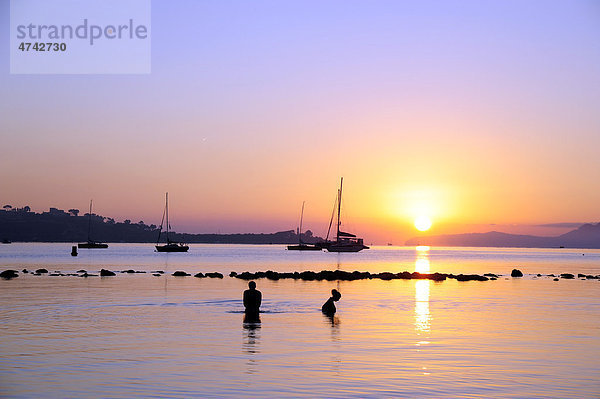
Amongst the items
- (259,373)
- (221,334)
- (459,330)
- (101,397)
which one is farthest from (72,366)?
(459,330)

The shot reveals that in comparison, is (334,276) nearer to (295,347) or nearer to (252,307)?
(252,307)

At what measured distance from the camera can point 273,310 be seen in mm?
45906

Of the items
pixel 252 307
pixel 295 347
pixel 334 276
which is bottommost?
pixel 334 276

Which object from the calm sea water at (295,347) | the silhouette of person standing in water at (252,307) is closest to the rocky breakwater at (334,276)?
the calm sea water at (295,347)

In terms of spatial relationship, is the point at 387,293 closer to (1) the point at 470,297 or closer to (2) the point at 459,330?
(1) the point at 470,297

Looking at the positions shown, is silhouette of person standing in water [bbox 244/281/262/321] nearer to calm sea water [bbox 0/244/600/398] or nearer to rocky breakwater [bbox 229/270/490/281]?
calm sea water [bbox 0/244/600/398]

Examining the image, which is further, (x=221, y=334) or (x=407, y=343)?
(x=221, y=334)

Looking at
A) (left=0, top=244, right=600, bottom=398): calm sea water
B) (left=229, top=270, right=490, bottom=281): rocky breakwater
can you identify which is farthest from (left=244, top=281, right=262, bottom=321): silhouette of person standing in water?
(left=229, top=270, right=490, bottom=281): rocky breakwater

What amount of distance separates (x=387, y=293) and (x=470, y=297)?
24.9 ft

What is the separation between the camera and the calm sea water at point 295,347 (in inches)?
875

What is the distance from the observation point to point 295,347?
1187 inches

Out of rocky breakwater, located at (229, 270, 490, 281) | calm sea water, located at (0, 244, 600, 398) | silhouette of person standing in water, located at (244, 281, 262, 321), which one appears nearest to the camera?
calm sea water, located at (0, 244, 600, 398)

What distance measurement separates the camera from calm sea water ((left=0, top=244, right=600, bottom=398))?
22219 mm

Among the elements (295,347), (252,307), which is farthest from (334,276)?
(295,347)
